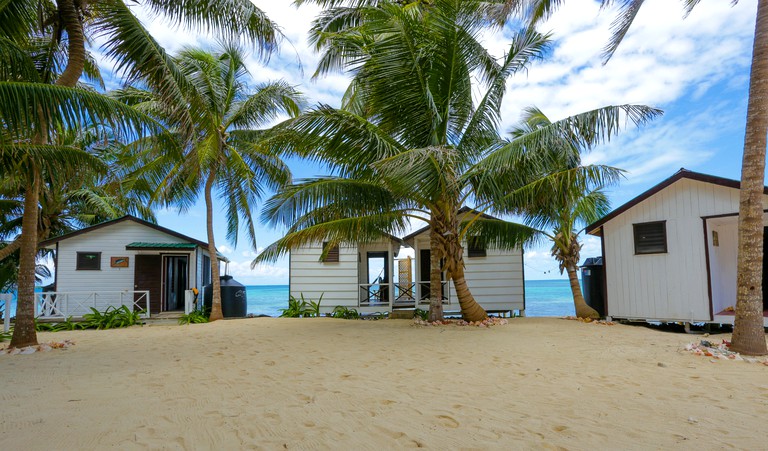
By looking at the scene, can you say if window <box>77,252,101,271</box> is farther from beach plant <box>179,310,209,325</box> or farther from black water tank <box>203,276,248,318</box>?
beach plant <box>179,310,209,325</box>

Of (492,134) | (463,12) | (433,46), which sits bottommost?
(492,134)

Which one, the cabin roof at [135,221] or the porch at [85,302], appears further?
the cabin roof at [135,221]

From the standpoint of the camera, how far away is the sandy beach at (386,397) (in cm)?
325

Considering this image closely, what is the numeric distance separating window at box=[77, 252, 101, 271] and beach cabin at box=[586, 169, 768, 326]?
15302mm

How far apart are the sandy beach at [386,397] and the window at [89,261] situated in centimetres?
847

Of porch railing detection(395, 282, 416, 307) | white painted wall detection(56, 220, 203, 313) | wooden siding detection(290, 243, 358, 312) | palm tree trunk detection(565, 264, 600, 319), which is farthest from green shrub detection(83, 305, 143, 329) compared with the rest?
palm tree trunk detection(565, 264, 600, 319)

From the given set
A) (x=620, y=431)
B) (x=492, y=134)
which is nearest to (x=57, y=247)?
(x=492, y=134)

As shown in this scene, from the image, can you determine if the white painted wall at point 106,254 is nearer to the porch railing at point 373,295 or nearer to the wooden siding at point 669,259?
the porch railing at point 373,295

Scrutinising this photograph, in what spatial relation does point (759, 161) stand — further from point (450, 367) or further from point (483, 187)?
point (450, 367)

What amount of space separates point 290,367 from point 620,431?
3935mm

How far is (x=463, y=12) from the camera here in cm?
855

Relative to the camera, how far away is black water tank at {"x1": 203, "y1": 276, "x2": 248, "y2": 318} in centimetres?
1470

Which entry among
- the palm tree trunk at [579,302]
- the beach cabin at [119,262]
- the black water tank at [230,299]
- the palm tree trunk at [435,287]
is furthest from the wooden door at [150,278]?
the palm tree trunk at [579,302]

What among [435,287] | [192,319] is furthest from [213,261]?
[435,287]
